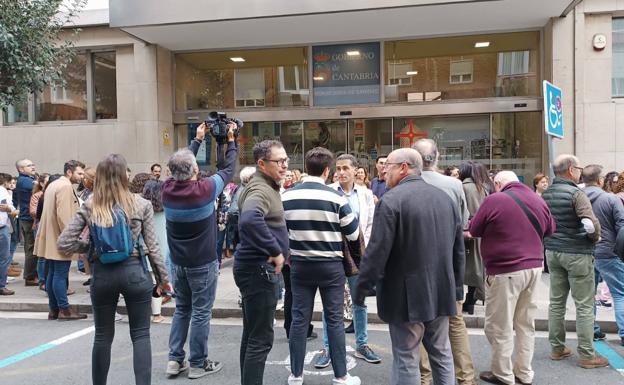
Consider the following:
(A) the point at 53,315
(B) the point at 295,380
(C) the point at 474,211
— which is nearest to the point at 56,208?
(A) the point at 53,315

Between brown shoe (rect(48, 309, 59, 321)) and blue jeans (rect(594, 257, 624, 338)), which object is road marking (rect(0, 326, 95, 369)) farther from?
blue jeans (rect(594, 257, 624, 338))

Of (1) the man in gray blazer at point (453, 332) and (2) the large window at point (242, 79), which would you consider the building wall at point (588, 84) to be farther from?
(1) the man in gray blazer at point (453, 332)

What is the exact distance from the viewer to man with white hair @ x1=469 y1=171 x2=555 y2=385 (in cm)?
438

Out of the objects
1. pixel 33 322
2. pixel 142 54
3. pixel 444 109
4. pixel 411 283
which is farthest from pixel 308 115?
pixel 411 283

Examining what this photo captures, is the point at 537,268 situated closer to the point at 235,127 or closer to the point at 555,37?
the point at 235,127

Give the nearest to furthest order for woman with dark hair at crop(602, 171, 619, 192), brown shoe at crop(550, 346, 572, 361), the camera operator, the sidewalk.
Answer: the camera operator < brown shoe at crop(550, 346, 572, 361) < the sidewalk < woman with dark hair at crop(602, 171, 619, 192)

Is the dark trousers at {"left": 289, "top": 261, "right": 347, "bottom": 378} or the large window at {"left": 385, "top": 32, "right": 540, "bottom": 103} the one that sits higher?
the large window at {"left": 385, "top": 32, "right": 540, "bottom": 103}

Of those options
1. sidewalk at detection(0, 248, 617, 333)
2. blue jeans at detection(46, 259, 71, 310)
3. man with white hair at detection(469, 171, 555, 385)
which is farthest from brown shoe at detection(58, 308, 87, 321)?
man with white hair at detection(469, 171, 555, 385)

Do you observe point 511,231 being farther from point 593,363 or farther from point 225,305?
point 225,305

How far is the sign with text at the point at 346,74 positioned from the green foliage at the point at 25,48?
17.9 ft

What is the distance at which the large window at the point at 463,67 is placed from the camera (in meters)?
11.8

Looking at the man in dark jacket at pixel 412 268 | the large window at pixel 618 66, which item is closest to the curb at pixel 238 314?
the man in dark jacket at pixel 412 268

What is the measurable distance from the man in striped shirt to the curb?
195 cm

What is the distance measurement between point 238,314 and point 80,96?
29.2 ft
